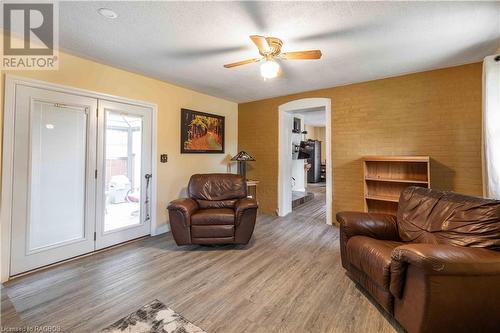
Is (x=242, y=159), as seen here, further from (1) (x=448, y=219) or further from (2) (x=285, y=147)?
(1) (x=448, y=219)

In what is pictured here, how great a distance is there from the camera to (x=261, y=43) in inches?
78.3

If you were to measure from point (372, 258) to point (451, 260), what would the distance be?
0.54 metres

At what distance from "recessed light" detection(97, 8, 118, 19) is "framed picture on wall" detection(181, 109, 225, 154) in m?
2.03

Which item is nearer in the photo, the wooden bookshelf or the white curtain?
the white curtain

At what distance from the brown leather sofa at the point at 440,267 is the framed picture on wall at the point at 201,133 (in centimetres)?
312

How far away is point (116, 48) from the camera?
253 cm

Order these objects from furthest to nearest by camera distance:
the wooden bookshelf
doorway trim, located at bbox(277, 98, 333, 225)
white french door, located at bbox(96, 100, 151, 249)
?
doorway trim, located at bbox(277, 98, 333, 225) → the wooden bookshelf → white french door, located at bbox(96, 100, 151, 249)

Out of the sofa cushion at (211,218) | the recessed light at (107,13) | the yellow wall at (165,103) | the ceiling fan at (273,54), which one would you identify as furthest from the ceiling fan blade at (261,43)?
the yellow wall at (165,103)

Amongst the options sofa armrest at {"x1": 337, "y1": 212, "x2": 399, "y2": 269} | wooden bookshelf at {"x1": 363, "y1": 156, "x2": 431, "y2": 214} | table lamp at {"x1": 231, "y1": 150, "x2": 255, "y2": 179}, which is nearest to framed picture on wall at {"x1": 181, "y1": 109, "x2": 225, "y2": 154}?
table lamp at {"x1": 231, "y1": 150, "x2": 255, "y2": 179}

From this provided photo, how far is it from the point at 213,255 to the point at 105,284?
3.81 feet

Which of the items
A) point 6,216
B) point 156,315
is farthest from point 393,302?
point 6,216

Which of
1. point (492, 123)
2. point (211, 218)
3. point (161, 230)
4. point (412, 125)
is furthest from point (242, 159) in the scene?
point (492, 123)

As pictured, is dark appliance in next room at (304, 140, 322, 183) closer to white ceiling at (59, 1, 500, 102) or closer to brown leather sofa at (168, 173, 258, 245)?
white ceiling at (59, 1, 500, 102)

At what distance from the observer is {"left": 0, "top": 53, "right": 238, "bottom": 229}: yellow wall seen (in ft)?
8.73
